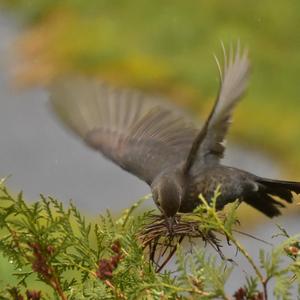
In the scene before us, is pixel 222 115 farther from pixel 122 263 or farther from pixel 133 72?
pixel 133 72

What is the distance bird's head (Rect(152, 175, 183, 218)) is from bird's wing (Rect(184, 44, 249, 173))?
0.17 metres

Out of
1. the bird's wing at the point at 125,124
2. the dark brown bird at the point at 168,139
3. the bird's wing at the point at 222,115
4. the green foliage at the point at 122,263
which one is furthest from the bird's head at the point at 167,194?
the green foliage at the point at 122,263

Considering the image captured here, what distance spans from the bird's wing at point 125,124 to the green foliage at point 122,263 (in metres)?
1.57

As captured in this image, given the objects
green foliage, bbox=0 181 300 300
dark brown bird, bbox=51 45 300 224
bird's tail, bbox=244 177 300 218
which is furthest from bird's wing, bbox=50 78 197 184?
green foliage, bbox=0 181 300 300

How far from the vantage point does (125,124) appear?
4027 mm

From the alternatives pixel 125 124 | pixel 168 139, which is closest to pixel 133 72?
pixel 125 124

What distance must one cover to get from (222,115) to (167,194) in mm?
532

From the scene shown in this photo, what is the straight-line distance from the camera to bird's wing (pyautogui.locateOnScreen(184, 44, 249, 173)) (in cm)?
309

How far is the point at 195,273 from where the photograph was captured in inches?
67.4

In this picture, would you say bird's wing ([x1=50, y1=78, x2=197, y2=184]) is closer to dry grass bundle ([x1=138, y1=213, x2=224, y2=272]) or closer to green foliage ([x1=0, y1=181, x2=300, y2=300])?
dry grass bundle ([x1=138, y1=213, x2=224, y2=272])

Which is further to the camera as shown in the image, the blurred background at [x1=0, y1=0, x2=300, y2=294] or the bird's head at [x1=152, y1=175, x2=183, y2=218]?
the blurred background at [x1=0, y1=0, x2=300, y2=294]

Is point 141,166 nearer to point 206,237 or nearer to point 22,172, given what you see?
point 206,237

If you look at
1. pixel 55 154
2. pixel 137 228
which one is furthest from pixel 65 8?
pixel 137 228

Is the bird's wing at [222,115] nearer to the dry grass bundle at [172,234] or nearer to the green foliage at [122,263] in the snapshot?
the dry grass bundle at [172,234]
